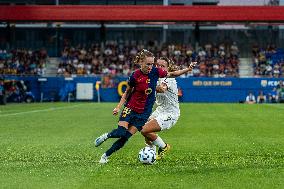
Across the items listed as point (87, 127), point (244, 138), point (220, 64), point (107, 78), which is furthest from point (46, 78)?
point (244, 138)

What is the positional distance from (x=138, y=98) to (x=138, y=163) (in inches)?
49.5

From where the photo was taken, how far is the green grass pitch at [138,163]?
10477 millimetres

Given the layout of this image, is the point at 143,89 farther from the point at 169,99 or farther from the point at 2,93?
the point at 2,93

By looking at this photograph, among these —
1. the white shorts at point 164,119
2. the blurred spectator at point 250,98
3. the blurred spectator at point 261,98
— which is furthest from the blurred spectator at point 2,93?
the white shorts at point 164,119

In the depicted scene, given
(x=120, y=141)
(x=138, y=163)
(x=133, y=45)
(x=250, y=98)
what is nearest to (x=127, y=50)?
(x=133, y=45)

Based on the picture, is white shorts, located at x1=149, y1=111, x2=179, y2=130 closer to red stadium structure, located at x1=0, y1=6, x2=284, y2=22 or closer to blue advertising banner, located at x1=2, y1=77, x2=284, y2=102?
blue advertising banner, located at x1=2, y1=77, x2=284, y2=102

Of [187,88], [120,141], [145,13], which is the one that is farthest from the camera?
[145,13]

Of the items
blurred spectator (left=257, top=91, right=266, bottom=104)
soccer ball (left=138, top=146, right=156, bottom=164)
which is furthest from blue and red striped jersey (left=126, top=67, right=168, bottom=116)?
blurred spectator (left=257, top=91, right=266, bottom=104)

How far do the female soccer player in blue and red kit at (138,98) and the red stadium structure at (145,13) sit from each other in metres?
47.5

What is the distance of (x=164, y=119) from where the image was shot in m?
13.9

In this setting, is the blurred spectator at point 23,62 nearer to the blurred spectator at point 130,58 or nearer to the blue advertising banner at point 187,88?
the blurred spectator at point 130,58

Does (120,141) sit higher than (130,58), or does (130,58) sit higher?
(120,141)

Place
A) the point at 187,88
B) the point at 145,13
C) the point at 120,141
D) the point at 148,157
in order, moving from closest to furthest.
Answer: the point at 120,141 → the point at 148,157 → the point at 187,88 → the point at 145,13

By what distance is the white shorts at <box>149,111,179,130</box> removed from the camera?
1381cm
